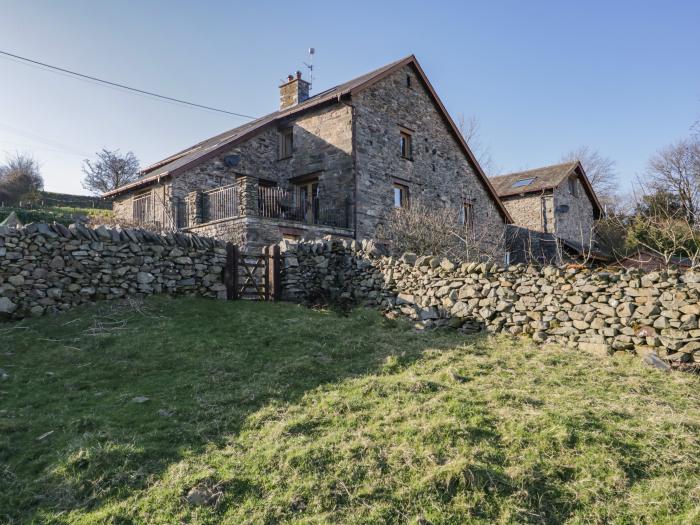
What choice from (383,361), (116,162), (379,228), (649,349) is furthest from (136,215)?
(116,162)


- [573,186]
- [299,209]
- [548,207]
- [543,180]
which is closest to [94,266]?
[299,209]

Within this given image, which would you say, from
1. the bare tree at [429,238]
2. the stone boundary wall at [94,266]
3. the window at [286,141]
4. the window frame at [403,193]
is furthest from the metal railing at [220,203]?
the window frame at [403,193]

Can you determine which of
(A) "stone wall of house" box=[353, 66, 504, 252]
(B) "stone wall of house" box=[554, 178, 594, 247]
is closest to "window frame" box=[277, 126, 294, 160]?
(A) "stone wall of house" box=[353, 66, 504, 252]

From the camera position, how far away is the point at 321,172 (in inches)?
669

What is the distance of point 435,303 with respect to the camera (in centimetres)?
863

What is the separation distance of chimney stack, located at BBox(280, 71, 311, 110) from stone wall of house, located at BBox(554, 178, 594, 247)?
13573 mm

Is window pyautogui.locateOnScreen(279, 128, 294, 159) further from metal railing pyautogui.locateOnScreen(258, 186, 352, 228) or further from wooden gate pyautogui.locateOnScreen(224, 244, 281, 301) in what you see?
wooden gate pyautogui.locateOnScreen(224, 244, 281, 301)

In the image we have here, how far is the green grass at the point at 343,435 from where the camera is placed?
3.27 metres

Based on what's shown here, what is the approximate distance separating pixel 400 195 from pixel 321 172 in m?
3.33

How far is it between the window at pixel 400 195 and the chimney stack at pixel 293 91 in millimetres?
6481

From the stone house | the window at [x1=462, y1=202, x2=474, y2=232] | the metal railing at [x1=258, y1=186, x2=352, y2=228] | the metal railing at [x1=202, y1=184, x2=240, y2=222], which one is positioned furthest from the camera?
the window at [x1=462, y1=202, x2=474, y2=232]

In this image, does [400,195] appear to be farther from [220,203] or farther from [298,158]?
[220,203]

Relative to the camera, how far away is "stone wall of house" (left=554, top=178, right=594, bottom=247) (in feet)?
77.7

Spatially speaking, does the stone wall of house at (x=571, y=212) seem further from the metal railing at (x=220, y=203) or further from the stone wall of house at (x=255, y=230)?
the metal railing at (x=220, y=203)
